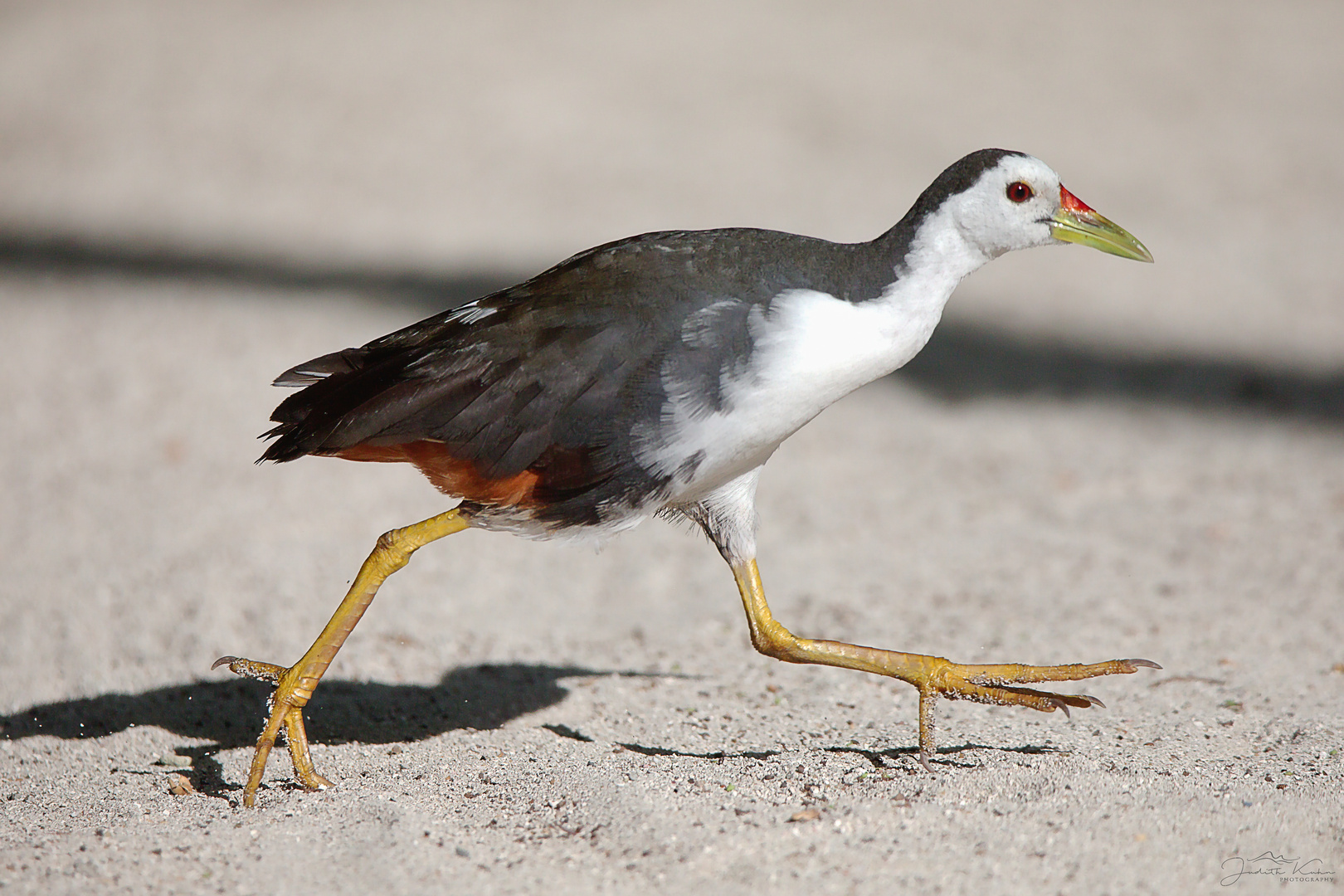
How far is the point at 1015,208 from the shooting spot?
127 inches

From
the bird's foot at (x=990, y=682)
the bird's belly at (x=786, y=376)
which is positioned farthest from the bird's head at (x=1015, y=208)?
the bird's foot at (x=990, y=682)

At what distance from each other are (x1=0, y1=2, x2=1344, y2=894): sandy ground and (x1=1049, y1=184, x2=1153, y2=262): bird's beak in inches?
51.4

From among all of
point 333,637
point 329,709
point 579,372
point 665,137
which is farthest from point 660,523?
point 665,137

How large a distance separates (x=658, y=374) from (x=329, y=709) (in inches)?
69.6

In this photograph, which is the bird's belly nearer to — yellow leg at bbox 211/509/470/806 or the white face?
the white face

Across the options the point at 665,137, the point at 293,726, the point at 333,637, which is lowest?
the point at 293,726

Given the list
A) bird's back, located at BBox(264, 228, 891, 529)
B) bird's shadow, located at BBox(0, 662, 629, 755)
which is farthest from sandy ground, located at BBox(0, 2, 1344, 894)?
bird's back, located at BBox(264, 228, 891, 529)

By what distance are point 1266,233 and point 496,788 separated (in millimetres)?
7151

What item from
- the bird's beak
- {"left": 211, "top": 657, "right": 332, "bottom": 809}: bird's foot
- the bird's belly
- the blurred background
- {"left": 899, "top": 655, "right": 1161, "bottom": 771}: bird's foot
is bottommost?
{"left": 899, "top": 655, "right": 1161, "bottom": 771}: bird's foot

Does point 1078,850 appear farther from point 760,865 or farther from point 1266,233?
point 1266,233

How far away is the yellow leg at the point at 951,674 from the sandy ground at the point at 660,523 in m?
0.16

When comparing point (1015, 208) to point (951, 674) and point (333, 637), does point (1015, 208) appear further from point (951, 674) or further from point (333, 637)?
point (333, 637)

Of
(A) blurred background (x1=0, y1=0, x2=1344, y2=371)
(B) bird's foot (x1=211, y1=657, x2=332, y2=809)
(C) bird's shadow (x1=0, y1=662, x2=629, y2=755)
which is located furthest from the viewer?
(A) blurred background (x1=0, y1=0, x2=1344, y2=371)

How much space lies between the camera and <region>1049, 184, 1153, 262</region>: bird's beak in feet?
10.8
